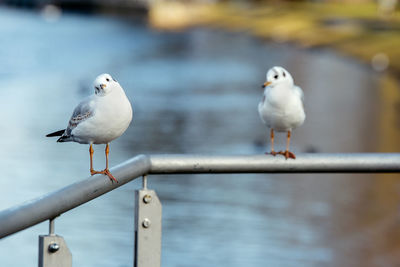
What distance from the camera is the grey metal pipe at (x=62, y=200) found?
10.5 ft

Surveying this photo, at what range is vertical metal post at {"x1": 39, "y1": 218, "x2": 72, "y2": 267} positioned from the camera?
345cm

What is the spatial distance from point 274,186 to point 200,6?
125 m

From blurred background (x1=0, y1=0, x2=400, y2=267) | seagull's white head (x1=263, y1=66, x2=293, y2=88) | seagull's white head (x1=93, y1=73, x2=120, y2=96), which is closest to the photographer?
seagull's white head (x1=93, y1=73, x2=120, y2=96)

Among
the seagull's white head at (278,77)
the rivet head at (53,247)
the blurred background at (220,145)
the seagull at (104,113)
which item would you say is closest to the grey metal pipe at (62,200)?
the rivet head at (53,247)

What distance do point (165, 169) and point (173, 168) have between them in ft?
0.12

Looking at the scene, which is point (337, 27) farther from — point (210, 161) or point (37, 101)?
point (210, 161)

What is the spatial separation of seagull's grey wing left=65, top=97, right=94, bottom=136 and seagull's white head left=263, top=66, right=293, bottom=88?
1140 mm

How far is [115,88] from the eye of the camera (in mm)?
4246

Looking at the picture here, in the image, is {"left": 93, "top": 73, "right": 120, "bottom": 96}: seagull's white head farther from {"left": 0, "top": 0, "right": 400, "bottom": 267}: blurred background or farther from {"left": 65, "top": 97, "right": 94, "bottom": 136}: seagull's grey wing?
{"left": 0, "top": 0, "right": 400, "bottom": 267}: blurred background

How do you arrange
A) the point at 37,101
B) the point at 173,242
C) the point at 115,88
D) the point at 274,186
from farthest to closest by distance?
1. the point at 37,101
2. the point at 274,186
3. the point at 173,242
4. the point at 115,88

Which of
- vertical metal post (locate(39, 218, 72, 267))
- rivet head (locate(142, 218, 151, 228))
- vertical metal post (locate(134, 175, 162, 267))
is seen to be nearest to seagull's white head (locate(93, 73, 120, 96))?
vertical metal post (locate(134, 175, 162, 267))

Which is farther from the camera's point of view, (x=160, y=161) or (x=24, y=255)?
(x=24, y=255)

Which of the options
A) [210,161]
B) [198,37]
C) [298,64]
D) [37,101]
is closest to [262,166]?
[210,161]

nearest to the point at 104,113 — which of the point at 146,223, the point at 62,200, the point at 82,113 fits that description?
the point at 82,113
